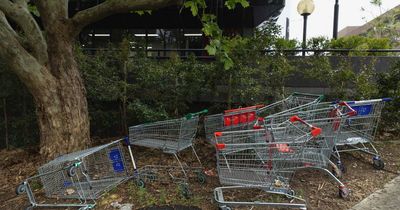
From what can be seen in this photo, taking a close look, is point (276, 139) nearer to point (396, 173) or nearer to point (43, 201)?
point (396, 173)

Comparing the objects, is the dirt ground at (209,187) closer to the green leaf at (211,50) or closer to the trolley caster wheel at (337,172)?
the trolley caster wheel at (337,172)

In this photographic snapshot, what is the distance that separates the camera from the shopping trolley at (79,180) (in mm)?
3769

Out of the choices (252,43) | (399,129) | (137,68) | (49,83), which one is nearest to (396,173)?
(399,129)

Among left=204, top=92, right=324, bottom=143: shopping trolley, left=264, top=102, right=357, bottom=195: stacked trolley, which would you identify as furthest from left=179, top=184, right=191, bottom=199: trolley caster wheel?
left=264, top=102, right=357, bottom=195: stacked trolley

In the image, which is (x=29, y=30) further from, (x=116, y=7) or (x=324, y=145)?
(x=324, y=145)

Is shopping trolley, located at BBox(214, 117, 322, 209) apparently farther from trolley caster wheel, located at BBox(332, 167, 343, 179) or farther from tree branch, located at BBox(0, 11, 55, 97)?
tree branch, located at BBox(0, 11, 55, 97)

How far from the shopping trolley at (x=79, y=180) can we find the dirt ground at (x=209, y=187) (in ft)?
0.54

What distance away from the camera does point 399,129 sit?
6301 millimetres

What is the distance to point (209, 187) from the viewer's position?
14.4ft

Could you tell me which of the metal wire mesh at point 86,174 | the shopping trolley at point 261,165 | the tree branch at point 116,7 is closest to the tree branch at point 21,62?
the tree branch at point 116,7

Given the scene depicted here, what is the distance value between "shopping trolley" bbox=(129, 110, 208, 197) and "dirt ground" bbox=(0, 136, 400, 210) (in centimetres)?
13

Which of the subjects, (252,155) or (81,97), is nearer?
(252,155)

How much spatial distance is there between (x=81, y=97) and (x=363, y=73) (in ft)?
16.7

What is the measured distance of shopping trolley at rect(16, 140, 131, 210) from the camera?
12.4 ft
